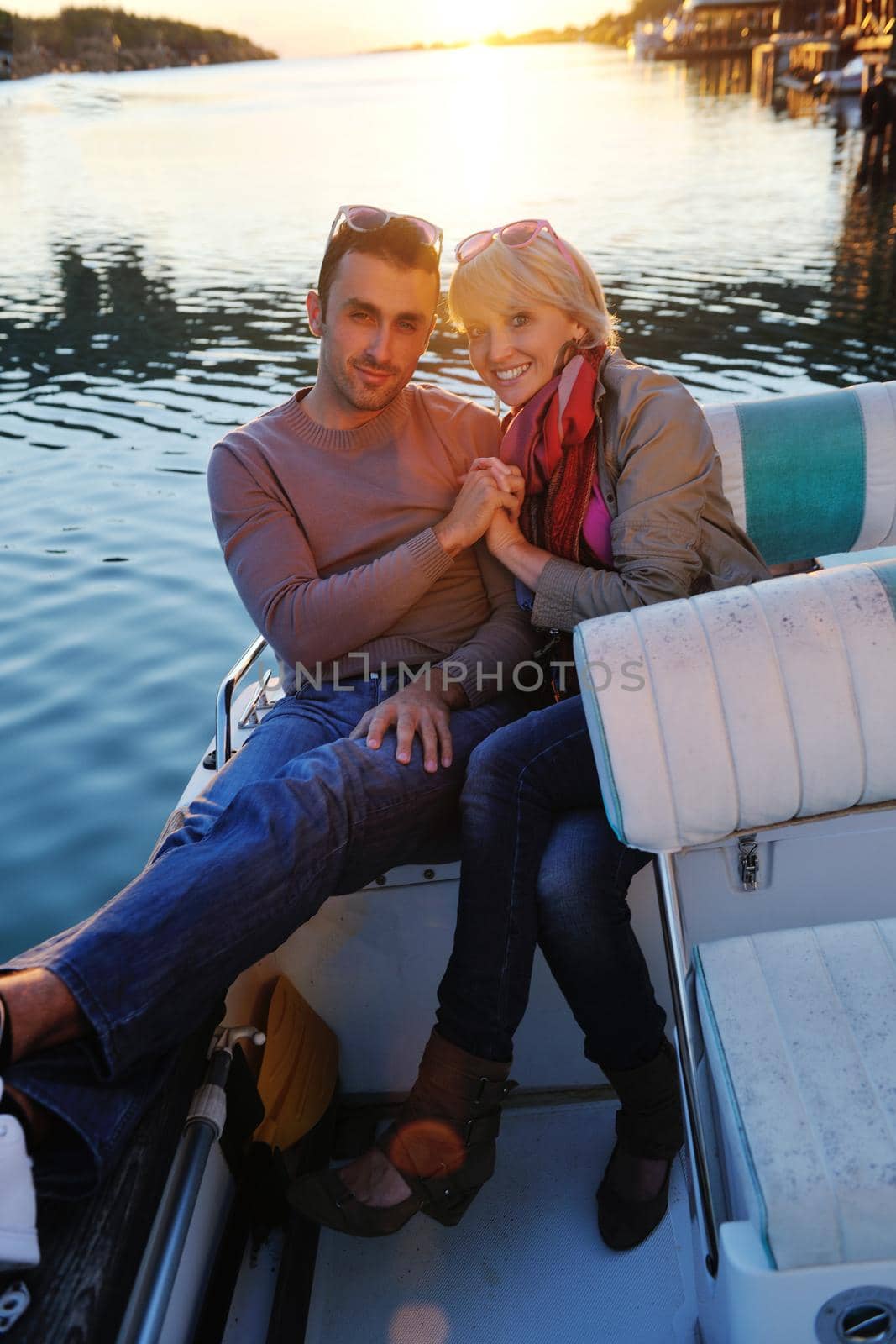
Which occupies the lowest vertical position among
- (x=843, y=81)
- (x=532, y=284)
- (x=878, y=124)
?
(x=843, y=81)

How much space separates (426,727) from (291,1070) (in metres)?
0.64

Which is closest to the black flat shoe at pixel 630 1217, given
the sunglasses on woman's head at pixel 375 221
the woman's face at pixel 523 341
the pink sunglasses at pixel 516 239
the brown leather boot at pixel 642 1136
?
the brown leather boot at pixel 642 1136

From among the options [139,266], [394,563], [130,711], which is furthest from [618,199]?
[394,563]

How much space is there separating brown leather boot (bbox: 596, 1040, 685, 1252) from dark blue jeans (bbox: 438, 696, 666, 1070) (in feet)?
0.12

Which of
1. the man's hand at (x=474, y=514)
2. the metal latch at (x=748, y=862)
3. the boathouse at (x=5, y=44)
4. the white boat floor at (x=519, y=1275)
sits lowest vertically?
the boathouse at (x=5, y=44)

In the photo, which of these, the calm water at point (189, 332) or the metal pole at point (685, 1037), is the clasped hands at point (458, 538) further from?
the calm water at point (189, 332)

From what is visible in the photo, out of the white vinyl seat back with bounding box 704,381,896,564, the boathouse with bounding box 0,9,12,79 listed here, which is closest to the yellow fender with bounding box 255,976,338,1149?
the white vinyl seat back with bounding box 704,381,896,564

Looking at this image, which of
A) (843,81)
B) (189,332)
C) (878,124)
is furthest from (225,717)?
(843,81)

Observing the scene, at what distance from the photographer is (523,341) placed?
2189mm

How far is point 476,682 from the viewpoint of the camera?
2.17 meters

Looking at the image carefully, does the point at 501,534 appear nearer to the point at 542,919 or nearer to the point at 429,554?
the point at 429,554

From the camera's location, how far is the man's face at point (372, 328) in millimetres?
2281

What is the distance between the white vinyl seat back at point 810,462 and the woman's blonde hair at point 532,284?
49cm

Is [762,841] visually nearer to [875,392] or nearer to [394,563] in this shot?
[394,563]
